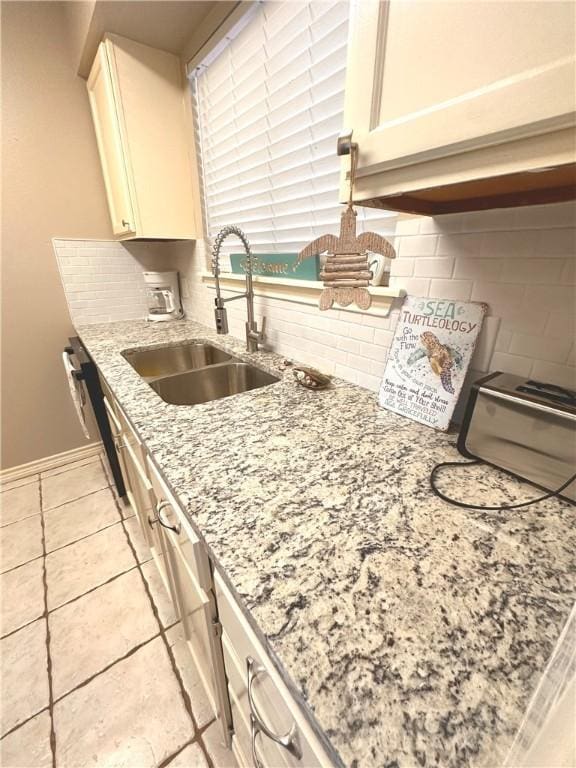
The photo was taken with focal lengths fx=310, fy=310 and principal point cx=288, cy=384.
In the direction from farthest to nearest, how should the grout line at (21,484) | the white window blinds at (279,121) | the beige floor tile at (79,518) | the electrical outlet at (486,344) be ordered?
the grout line at (21,484)
the beige floor tile at (79,518)
the white window blinds at (279,121)
the electrical outlet at (486,344)

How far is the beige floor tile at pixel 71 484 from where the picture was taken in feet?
6.39

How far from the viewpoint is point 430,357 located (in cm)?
80

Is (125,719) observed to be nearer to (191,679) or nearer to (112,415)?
(191,679)

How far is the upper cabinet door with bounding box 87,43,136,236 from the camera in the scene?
5.09ft

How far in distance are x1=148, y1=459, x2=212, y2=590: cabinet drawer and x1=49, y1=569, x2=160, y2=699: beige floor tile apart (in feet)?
2.61

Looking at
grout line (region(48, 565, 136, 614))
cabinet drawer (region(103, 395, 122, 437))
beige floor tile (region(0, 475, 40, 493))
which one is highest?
cabinet drawer (region(103, 395, 122, 437))

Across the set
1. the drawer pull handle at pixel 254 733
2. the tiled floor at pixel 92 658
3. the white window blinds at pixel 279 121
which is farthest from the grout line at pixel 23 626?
the white window blinds at pixel 279 121

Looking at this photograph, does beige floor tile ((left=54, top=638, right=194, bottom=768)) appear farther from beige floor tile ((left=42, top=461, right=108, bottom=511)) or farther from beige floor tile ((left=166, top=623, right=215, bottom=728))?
beige floor tile ((left=42, top=461, right=108, bottom=511))

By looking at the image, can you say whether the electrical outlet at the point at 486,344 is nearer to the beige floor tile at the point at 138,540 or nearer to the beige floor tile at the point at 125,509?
the beige floor tile at the point at 138,540

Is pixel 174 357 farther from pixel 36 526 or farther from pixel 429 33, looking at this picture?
pixel 429 33

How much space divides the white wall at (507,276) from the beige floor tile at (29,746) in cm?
152

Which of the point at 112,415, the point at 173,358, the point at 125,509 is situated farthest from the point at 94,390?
the point at 125,509

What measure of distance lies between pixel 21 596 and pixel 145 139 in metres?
2.31

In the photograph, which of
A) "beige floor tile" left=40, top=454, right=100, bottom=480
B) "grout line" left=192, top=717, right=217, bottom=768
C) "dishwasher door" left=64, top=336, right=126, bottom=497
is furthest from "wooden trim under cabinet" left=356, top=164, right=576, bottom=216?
"beige floor tile" left=40, top=454, right=100, bottom=480
